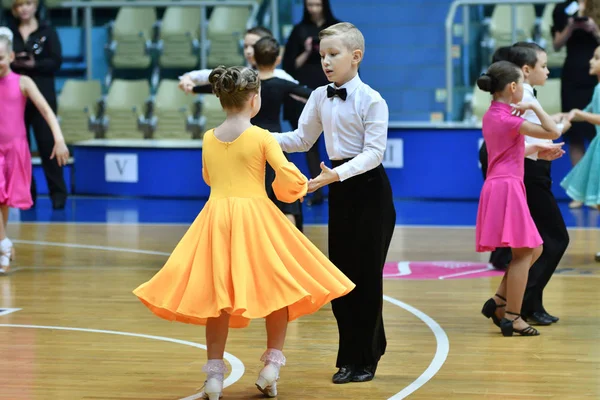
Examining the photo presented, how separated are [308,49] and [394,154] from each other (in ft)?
5.25

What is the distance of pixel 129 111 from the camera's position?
43.9 feet

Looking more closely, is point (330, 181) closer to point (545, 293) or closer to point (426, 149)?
point (545, 293)

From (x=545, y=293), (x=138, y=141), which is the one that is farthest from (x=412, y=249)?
(x=138, y=141)

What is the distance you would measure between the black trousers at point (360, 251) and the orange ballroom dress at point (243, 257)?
0.29 meters

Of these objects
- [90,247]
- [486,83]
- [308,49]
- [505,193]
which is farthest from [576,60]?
[505,193]

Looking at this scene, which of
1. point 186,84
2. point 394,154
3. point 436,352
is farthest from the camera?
point 394,154

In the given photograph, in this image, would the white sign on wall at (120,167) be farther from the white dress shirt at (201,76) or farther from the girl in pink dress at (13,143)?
the white dress shirt at (201,76)

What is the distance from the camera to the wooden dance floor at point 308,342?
4.77 metres

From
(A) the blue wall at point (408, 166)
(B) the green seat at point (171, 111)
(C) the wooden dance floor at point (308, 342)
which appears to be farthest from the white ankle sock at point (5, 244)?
(B) the green seat at point (171, 111)

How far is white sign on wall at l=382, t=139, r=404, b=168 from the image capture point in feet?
38.7

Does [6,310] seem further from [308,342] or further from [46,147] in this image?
[46,147]

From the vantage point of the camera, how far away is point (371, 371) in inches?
193

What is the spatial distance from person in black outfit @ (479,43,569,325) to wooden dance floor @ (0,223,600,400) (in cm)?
19

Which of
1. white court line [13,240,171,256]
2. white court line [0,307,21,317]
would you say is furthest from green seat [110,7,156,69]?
white court line [0,307,21,317]
